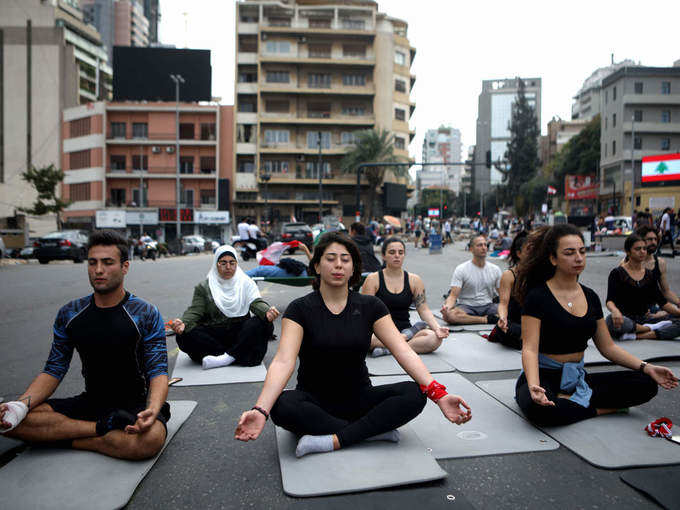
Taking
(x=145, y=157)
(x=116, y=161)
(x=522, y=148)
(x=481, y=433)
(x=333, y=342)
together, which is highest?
(x=522, y=148)

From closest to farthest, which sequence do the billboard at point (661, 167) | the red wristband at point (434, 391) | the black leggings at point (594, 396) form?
1. the red wristband at point (434, 391)
2. the black leggings at point (594, 396)
3. the billboard at point (661, 167)

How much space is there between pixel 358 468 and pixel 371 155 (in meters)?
47.1

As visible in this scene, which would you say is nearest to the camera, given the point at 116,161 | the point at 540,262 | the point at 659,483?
the point at 659,483

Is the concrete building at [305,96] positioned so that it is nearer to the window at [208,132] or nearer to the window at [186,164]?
the window at [208,132]

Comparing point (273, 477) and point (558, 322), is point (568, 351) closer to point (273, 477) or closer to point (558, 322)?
point (558, 322)

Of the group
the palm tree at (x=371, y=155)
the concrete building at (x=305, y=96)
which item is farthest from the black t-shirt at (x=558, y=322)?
the concrete building at (x=305, y=96)

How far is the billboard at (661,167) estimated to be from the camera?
35.6 m

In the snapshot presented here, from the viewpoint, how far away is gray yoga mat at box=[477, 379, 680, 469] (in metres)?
3.13

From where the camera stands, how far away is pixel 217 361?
553 centimetres

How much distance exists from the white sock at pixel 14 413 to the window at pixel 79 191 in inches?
2089

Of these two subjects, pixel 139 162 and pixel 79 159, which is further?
pixel 79 159

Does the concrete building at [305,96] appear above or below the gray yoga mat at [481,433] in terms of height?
above

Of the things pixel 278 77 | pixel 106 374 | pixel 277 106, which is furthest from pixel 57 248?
pixel 278 77

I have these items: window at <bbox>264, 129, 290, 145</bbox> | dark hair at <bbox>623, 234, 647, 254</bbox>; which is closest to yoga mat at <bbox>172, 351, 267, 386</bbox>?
dark hair at <bbox>623, 234, 647, 254</bbox>
